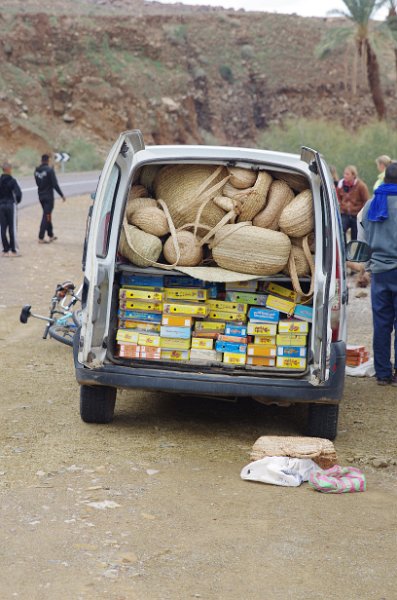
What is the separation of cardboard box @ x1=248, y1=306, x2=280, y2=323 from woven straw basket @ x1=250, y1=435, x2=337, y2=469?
0.89 m

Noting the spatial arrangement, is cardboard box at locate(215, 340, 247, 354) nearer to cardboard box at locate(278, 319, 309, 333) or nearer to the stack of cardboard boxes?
the stack of cardboard boxes

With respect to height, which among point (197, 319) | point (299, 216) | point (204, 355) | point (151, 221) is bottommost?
point (204, 355)

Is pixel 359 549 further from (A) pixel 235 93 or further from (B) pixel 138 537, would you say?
(A) pixel 235 93

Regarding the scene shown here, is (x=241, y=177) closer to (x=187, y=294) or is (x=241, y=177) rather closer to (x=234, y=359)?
(x=187, y=294)

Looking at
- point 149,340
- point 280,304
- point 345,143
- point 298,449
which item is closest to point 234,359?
point 280,304

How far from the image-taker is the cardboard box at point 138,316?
7418 millimetres

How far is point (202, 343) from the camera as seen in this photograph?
24.1 ft

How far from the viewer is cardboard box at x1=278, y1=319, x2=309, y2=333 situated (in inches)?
286

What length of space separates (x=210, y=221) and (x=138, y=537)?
2967 millimetres

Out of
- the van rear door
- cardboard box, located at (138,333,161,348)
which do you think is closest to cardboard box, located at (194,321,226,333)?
cardboard box, located at (138,333,161,348)

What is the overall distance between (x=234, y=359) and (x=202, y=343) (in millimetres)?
250

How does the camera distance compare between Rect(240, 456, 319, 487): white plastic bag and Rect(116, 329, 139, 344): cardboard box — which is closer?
Rect(240, 456, 319, 487): white plastic bag

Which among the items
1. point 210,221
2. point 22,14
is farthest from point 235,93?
point 210,221

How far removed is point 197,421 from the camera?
7.97m
